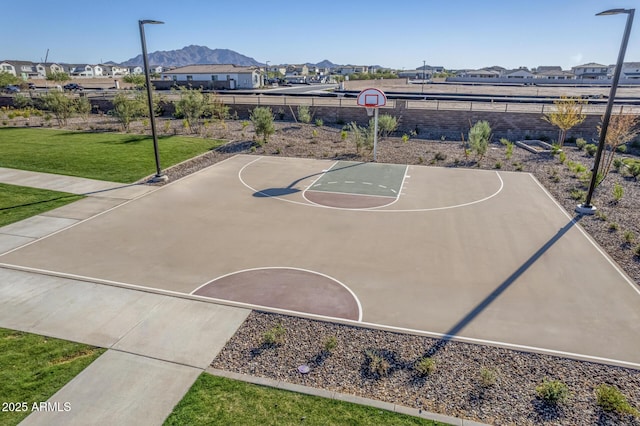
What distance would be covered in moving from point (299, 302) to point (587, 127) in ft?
89.1

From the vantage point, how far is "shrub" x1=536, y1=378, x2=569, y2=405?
20.8ft

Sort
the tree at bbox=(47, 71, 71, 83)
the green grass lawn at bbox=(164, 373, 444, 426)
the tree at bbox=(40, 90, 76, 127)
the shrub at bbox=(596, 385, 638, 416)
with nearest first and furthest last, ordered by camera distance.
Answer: the green grass lawn at bbox=(164, 373, 444, 426) → the shrub at bbox=(596, 385, 638, 416) → the tree at bbox=(40, 90, 76, 127) → the tree at bbox=(47, 71, 71, 83)

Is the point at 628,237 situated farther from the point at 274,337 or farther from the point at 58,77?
the point at 58,77

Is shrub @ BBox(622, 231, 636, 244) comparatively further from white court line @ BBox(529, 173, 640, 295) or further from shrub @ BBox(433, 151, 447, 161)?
shrub @ BBox(433, 151, 447, 161)

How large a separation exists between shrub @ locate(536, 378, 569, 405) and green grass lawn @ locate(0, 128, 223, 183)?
1701 cm

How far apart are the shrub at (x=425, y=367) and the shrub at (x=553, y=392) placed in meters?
1.67

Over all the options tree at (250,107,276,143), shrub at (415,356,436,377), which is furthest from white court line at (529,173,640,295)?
tree at (250,107,276,143)

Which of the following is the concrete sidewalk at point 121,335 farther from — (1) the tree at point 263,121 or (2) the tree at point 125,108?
(2) the tree at point 125,108

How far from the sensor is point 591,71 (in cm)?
10875

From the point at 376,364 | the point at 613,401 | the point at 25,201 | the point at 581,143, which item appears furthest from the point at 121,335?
the point at 581,143

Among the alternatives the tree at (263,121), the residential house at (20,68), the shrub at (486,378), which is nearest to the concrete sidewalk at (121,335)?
the shrub at (486,378)

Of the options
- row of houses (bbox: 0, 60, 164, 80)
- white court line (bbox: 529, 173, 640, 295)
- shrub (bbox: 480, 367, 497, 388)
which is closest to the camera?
shrub (bbox: 480, 367, 497, 388)

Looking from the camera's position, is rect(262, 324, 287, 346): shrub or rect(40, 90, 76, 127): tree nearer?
rect(262, 324, 287, 346): shrub

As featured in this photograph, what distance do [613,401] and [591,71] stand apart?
130430mm
